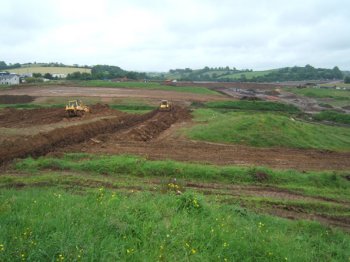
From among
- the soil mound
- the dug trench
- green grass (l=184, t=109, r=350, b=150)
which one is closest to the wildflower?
the dug trench

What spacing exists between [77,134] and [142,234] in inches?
803

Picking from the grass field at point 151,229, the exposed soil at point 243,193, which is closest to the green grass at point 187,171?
the exposed soil at point 243,193

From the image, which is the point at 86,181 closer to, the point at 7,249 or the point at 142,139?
the point at 7,249

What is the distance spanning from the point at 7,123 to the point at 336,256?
2974 cm

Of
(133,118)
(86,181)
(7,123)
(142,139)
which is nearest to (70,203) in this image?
(86,181)

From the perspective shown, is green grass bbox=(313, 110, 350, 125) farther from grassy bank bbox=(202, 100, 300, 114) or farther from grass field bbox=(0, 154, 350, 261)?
grass field bbox=(0, 154, 350, 261)

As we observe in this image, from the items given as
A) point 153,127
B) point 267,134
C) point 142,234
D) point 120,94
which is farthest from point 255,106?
point 142,234

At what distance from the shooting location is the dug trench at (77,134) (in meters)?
20.1

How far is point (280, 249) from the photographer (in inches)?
303

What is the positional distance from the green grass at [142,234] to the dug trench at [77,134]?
1086 centimetres

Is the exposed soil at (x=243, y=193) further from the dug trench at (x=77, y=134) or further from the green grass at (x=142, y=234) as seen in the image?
the dug trench at (x=77, y=134)

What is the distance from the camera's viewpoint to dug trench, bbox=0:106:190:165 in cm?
2012

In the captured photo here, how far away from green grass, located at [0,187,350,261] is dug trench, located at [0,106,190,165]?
35.6 feet

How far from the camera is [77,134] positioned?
26.3 meters
